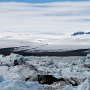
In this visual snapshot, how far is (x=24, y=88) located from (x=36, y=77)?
10.1 meters

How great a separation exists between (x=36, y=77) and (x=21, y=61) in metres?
23.9

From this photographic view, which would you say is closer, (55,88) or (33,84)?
(33,84)

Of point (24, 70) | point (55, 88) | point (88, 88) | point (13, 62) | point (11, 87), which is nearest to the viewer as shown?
point (11, 87)

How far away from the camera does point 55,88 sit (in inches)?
714

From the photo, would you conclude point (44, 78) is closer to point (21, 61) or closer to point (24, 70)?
point (24, 70)

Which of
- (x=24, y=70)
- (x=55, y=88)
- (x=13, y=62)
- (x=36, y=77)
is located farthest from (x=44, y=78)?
(x=13, y=62)

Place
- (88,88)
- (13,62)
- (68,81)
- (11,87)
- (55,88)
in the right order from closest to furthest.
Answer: (11,87)
(88,88)
(55,88)
(68,81)
(13,62)

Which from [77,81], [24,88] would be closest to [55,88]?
[24,88]

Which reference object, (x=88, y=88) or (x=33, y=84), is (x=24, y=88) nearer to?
(x=33, y=84)

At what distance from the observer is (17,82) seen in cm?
1469

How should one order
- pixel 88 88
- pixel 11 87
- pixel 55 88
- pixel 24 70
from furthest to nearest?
1. pixel 24 70
2. pixel 55 88
3. pixel 88 88
4. pixel 11 87

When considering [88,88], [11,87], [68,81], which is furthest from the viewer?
[68,81]

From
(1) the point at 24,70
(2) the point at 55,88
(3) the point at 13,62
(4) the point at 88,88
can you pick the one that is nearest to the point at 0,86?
(4) the point at 88,88

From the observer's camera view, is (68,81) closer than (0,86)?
No
